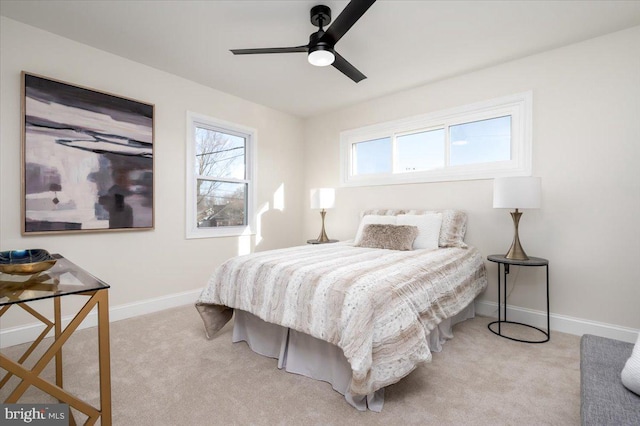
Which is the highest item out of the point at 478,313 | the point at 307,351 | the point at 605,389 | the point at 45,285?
the point at 45,285

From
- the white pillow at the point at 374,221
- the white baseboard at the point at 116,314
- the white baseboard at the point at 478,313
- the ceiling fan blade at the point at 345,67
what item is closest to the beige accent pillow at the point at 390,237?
the white pillow at the point at 374,221

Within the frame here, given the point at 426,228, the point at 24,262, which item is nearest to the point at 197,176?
the point at 24,262

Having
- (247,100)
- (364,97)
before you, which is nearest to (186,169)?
(247,100)

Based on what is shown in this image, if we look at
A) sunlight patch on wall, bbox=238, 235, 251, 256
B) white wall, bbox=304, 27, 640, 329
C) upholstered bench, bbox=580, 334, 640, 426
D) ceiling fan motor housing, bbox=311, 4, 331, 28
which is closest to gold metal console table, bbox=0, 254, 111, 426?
upholstered bench, bbox=580, 334, 640, 426

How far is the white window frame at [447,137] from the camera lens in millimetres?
2971

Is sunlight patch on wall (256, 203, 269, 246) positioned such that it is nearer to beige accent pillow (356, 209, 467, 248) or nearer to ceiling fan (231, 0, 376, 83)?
beige accent pillow (356, 209, 467, 248)

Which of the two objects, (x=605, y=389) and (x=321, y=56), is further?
(x=321, y=56)

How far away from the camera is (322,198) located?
413 cm

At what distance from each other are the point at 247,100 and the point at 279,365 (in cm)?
336

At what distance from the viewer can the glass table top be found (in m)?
1.03

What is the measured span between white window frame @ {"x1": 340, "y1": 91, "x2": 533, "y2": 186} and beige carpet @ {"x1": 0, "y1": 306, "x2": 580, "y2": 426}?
5.41 feet

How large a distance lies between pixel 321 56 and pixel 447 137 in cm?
193

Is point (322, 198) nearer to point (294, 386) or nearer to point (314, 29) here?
point (314, 29)

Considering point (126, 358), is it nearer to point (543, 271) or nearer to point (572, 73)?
point (543, 271)
